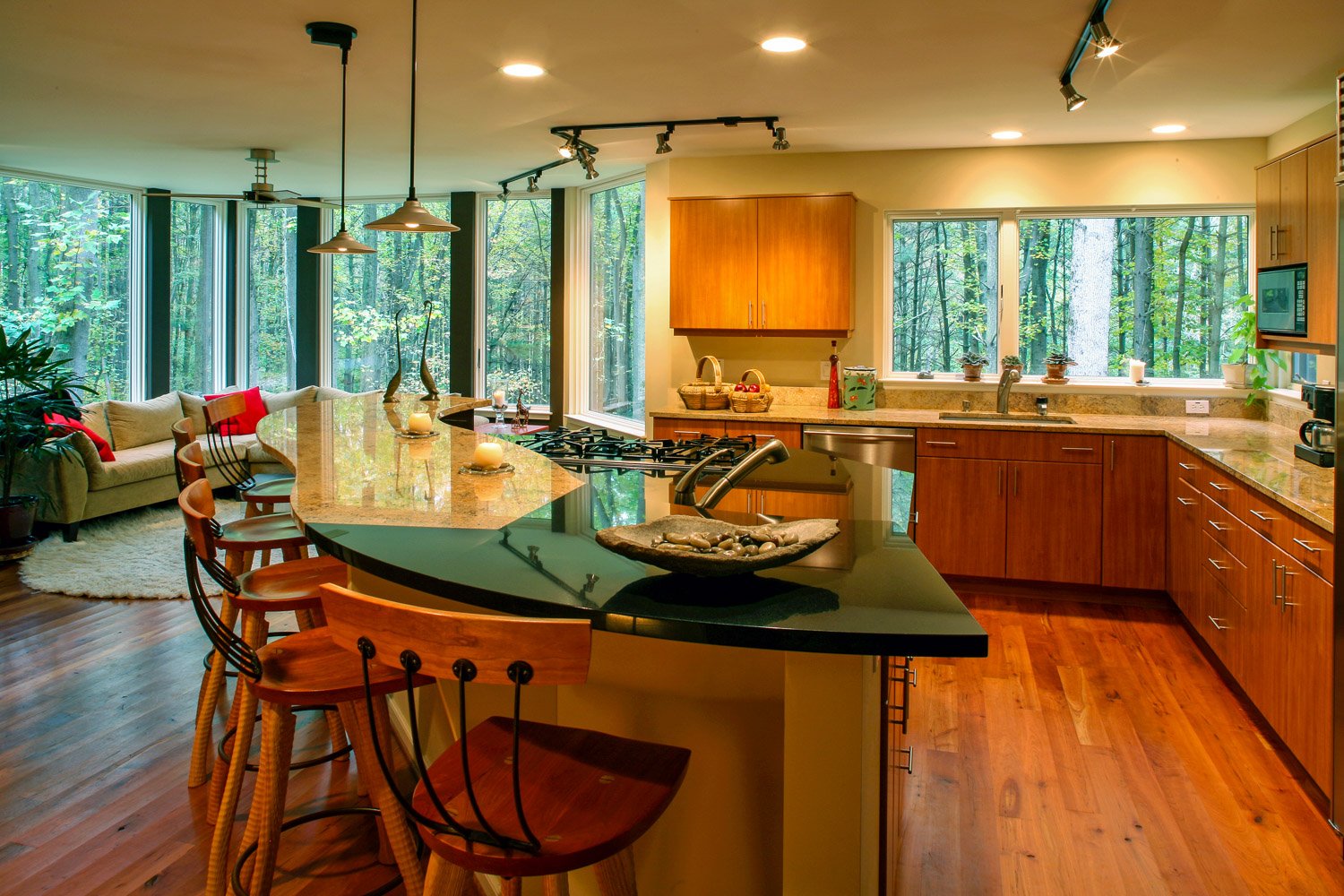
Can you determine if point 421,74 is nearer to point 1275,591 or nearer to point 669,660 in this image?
point 669,660

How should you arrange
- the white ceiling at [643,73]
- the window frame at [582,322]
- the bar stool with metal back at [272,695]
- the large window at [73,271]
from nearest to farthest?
the bar stool with metal back at [272,695], the white ceiling at [643,73], the large window at [73,271], the window frame at [582,322]

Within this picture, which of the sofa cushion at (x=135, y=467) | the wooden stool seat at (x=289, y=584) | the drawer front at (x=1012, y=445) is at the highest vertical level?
the drawer front at (x=1012, y=445)

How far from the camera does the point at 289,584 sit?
2.54m

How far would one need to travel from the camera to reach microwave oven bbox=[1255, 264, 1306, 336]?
4.16 meters

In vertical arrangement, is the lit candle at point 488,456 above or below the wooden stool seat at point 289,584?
above

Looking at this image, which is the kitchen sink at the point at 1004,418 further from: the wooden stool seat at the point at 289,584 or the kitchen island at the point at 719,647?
the wooden stool seat at the point at 289,584

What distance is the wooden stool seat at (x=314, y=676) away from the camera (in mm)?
1943

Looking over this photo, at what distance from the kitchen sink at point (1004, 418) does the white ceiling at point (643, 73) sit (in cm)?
153

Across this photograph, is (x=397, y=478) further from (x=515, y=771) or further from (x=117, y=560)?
(x=117, y=560)

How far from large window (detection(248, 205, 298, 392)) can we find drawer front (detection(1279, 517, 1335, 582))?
25.2 ft

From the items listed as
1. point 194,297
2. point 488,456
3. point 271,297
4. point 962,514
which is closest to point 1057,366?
point 962,514

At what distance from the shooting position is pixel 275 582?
256cm

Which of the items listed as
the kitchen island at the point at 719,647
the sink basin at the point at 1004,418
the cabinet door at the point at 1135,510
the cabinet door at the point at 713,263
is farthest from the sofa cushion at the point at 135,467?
the cabinet door at the point at 1135,510

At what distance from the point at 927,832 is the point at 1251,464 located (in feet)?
6.73
